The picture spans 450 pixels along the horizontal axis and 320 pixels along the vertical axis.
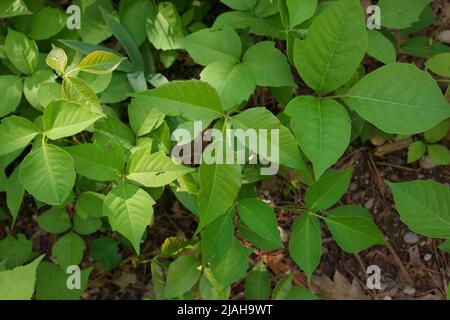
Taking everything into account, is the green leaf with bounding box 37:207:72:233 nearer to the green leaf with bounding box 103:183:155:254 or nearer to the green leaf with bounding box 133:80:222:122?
the green leaf with bounding box 103:183:155:254

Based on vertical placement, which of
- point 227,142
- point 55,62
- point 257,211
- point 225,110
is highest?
point 55,62

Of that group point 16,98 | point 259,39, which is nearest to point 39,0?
point 16,98

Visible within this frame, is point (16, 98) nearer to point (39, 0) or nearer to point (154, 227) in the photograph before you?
point (39, 0)

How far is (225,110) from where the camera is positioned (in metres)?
1.44

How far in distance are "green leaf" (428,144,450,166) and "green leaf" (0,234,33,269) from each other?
62.9 inches

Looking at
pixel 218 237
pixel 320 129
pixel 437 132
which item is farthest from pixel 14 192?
pixel 437 132

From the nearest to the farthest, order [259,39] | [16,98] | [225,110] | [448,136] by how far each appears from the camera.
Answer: [225,110], [16,98], [448,136], [259,39]

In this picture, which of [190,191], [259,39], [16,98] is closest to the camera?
[190,191]

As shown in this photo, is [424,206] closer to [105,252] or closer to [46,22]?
[105,252]

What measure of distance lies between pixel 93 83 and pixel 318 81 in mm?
761

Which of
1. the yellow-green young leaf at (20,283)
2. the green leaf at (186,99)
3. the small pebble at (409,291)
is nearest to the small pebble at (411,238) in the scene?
the small pebble at (409,291)

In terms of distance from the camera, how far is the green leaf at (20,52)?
171cm

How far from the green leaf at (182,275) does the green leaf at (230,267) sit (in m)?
0.13

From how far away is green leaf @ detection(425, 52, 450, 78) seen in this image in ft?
5.54
